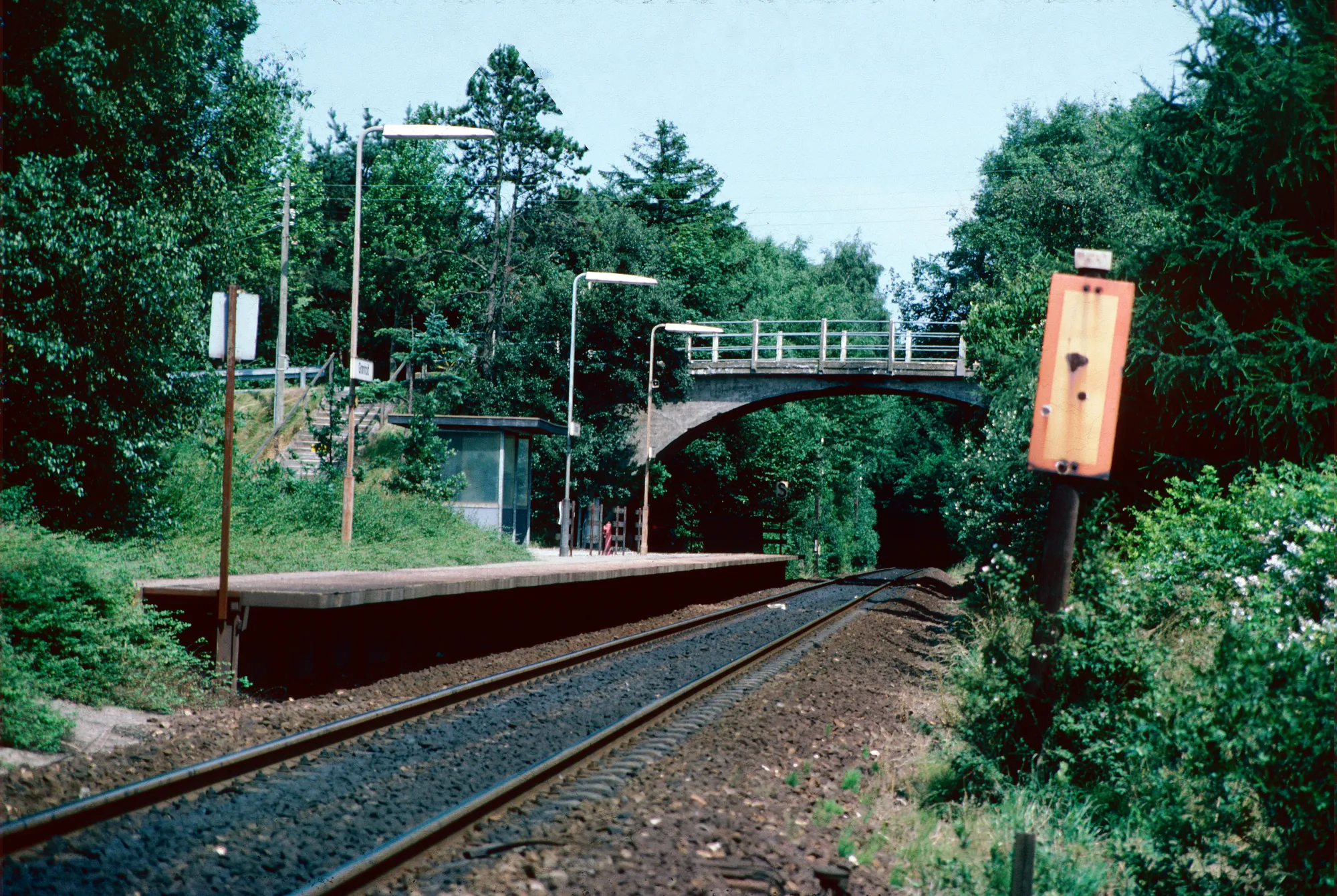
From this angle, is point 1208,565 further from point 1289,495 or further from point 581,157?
point 581,157

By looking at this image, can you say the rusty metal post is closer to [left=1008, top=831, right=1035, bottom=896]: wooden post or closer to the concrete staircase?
[left=1008, top=831, right=1035, bottom=896]: wooden post

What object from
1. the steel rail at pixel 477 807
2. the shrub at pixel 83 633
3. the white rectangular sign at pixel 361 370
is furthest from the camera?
the white rectangular sign at pixel 361 370

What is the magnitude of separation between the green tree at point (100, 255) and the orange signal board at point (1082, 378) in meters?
10.6

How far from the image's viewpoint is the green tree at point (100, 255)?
41.2 feet

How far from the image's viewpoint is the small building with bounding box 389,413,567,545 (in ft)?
87.2

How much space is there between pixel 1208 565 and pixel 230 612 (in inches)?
352

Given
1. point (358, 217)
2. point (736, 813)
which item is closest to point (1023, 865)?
point (736, 813)

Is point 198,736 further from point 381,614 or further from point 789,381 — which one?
point 789,381

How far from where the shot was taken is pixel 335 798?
630 cm

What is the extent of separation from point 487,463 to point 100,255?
14.6m

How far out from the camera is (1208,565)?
1120 centimetres

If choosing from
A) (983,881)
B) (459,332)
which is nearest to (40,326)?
(983,881)

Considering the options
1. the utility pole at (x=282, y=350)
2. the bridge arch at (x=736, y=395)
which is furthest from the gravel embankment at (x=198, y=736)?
the bridge arch at (x=736, y=395)

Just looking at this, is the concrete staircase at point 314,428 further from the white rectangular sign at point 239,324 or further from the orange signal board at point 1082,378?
the orange signal board at point 1082,378
